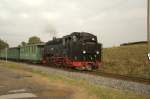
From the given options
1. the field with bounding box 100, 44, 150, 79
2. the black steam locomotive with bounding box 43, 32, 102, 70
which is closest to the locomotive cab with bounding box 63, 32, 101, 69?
the black steam locomotive with bounding box 43, 32, 102, 70

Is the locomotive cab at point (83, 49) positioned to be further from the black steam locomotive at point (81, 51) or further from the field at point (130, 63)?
the field at point (130, 63)

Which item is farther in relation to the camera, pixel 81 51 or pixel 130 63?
pixel 130 63

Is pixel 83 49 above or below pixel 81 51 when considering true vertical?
above

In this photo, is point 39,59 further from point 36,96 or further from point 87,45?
point 36,96

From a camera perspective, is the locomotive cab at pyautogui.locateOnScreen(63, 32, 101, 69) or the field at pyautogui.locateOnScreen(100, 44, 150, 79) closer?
the locomotive cab at pyautogui.locateOnScreen(63, 32, 101, 69)

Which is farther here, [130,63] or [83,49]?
[130,63]

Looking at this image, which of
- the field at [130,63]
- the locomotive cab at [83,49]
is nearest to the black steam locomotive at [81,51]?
the locomotive cab at [83,49]

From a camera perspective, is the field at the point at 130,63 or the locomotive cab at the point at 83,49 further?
the field at the point at 130,63

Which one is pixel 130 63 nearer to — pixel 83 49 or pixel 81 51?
pixel 83 49

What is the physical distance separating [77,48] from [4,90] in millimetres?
15073

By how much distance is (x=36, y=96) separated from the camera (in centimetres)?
1141

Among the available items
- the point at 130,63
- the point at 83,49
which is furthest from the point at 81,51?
the point at 130,63

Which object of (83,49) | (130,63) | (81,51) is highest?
(83,49)

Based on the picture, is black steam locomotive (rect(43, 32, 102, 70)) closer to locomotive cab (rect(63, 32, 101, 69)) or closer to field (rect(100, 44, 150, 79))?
locomotive cab (rect(63, 32, 101, 69))
